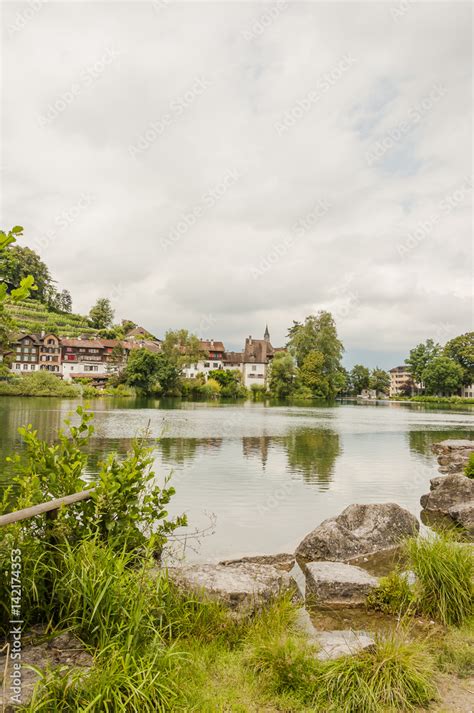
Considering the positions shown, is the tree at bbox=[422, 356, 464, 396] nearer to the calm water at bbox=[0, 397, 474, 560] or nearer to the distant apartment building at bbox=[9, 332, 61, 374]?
the distant apartment building at bbox=[9, 332, 61, 374]

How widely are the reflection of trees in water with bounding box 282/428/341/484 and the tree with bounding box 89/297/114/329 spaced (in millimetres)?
115892

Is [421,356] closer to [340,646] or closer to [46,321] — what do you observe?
[46,321]

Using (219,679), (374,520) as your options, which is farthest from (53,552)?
(374,520)

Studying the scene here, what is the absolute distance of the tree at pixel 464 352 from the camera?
12988 centimetres

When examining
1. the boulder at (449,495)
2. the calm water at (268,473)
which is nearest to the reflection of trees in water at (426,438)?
the calm water at (268,473)

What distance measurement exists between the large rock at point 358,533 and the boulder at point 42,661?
5839mm

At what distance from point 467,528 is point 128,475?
903 cm

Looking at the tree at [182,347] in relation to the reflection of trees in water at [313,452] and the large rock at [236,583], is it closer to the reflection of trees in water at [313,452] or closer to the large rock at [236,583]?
the reflection of trees in water at [313,452]

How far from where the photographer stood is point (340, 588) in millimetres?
6855

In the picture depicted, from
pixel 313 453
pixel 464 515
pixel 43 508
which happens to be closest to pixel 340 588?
pixel 43 508

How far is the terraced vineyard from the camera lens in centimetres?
11564

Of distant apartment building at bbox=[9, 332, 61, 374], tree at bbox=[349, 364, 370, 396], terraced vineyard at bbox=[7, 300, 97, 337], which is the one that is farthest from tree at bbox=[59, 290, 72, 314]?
tree at bbox=[349, 364, 370, 396]

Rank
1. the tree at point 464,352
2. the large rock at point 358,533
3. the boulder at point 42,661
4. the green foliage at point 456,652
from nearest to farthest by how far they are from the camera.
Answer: the boulder at point 42,661 → the green foliage at point 456,652 → the large rock at point 358,533 → the tree at point 464,352

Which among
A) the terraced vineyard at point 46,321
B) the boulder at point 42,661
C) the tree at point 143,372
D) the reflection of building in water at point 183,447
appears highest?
the terraced vineyard at point 46,321
